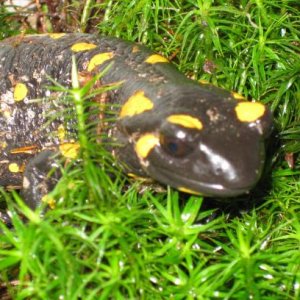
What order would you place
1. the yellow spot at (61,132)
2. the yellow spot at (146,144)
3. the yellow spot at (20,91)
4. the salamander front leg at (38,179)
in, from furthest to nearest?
the yellow spot at (20,91) → the yellow spot at (61,132) → the salamander front leg at (38,179) → the yellow spot at (146,144)

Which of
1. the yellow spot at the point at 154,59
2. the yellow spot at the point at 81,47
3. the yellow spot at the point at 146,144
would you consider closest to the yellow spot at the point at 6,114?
the yellow spot at the point at 81,47

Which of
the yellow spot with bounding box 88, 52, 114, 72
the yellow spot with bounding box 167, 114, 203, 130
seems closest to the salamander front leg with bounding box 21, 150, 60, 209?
the yellow spot with bounding box 88, 52, 114, 72

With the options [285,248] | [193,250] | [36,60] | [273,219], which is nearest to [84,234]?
[193,250]

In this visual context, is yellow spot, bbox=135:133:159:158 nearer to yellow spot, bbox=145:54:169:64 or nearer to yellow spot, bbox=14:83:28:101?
yellow spot, bbox=145:54:169:64

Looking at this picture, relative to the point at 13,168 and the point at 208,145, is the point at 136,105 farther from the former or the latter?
the point at 13,168

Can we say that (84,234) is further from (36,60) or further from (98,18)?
(98,18)

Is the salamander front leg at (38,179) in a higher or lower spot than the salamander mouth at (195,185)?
lower

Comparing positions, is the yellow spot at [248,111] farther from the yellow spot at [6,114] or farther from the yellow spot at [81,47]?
the yellow spot at [6,114]
